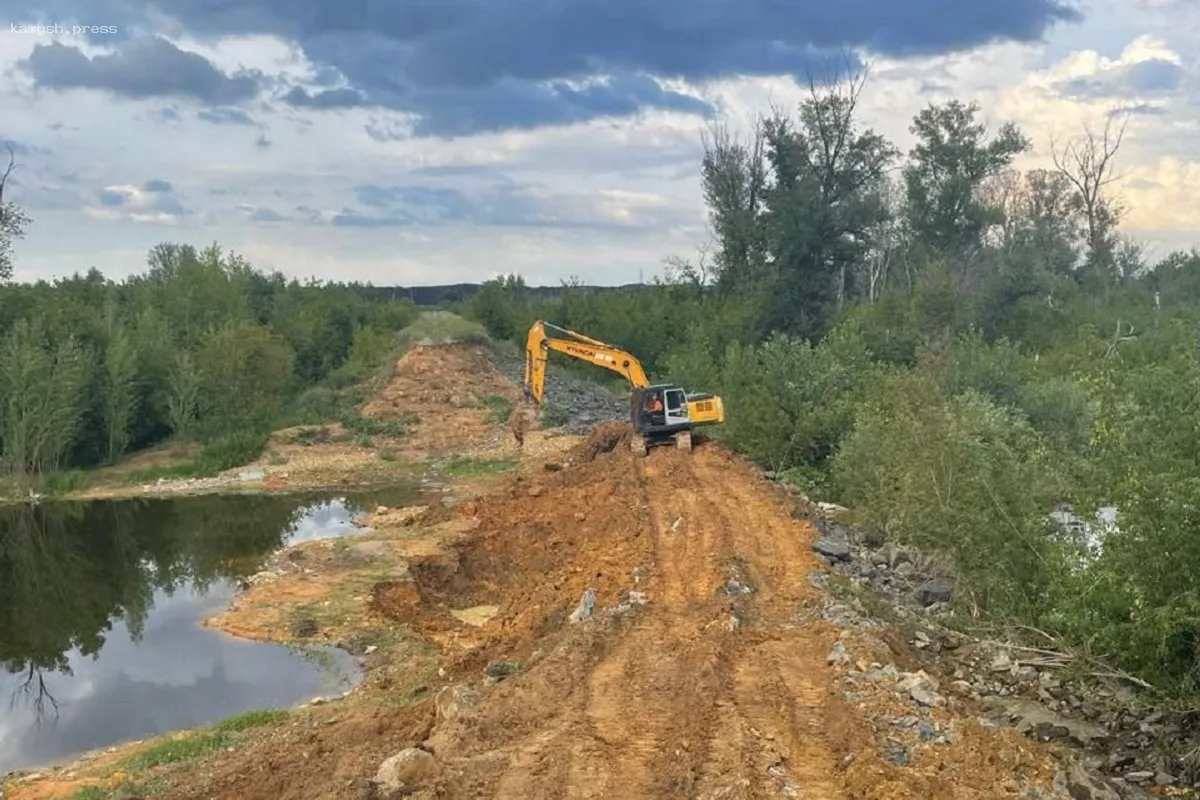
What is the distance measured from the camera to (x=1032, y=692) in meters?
12.2

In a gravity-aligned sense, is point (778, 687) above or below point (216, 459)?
below

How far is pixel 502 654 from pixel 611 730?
464 centimetres

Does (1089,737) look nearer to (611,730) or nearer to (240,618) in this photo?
(611,730)

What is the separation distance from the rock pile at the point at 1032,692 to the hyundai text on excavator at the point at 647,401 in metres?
10.8

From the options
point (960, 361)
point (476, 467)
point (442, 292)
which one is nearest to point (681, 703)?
point (960, 361)

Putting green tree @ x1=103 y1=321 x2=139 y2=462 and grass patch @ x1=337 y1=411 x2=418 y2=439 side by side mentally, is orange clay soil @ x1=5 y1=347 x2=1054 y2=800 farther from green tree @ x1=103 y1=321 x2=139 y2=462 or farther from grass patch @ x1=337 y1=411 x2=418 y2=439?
green tree @ x1=103 y1=321 x2=139 y2=462

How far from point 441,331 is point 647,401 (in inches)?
1035

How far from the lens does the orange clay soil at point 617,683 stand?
360 inches

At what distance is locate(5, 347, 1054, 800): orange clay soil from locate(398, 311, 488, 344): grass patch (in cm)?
2868

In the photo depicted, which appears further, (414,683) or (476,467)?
(476,467)

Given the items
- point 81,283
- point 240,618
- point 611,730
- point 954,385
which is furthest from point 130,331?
point 611,730

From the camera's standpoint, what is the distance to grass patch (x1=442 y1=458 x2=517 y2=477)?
34688 mm

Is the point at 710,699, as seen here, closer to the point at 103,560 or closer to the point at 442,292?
the point at 103,560

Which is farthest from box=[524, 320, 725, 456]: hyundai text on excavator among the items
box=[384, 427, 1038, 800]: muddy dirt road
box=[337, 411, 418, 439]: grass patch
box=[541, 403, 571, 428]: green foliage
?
box=[337, 411, 418, 439]: grass patch
